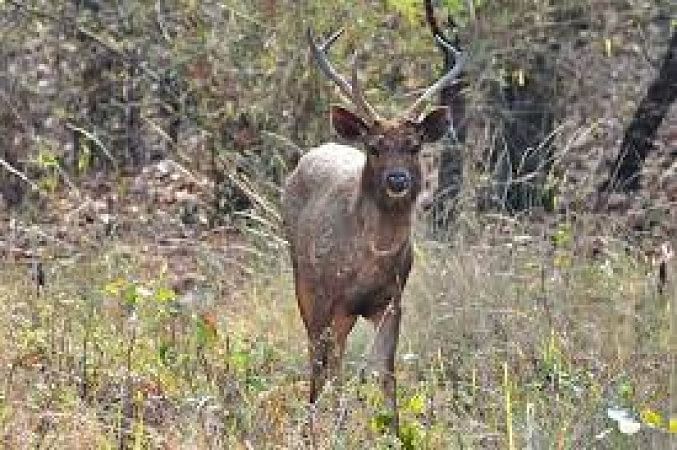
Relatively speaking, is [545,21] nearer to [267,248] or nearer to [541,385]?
[267,248]

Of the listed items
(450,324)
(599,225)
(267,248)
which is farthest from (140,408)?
(599,225)

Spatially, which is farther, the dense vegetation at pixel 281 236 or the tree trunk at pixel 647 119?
the tree trunk at pixel 647 119

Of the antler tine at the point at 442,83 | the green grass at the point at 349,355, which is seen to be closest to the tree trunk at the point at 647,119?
the green grass at the point at 349,355

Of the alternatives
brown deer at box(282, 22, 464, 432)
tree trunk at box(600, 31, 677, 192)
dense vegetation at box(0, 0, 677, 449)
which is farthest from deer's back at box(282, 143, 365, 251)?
tree trunk at box(600, 31, 677, 192)

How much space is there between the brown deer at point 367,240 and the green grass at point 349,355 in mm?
216

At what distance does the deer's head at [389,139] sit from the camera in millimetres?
8859

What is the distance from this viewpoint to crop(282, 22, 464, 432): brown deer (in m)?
8.87

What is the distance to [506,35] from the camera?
13.7 m

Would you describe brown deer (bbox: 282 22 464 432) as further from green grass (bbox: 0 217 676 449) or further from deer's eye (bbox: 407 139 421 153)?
green grass (bbox: 0 217 676 449)

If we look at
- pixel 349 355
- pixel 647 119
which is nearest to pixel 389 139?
pixel 349 355

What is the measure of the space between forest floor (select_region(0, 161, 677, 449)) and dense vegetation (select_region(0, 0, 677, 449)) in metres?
0.02

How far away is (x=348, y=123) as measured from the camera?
30.2ft

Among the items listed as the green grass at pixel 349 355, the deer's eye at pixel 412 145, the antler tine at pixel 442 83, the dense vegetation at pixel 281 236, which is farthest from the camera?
the antler tine at pixel 442 83

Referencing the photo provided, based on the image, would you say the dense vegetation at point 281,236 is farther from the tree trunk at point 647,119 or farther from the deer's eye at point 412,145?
the deer's eye at point 412,145
